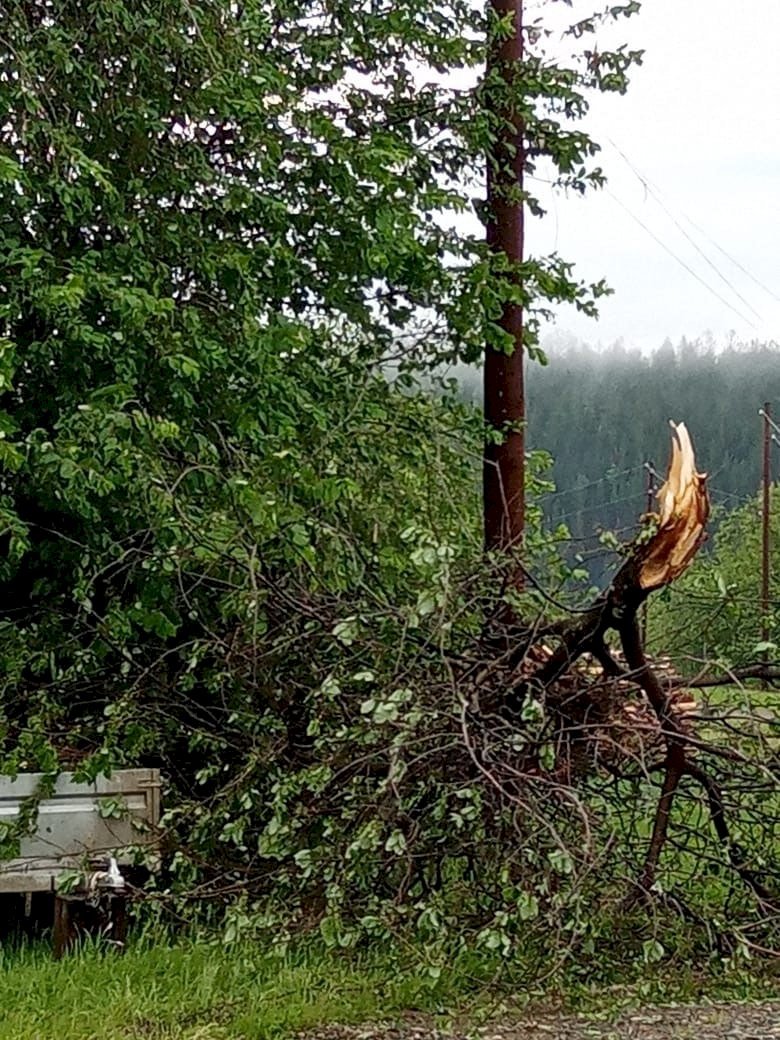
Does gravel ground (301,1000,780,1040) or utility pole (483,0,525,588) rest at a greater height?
utility pole (483,0,525,588)

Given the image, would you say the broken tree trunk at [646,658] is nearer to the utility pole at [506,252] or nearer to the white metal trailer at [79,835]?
the white metal trailer at [79,835]

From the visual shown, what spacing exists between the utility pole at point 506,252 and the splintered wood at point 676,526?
3.37 meters

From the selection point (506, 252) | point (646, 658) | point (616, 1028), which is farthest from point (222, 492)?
point (506, 252)

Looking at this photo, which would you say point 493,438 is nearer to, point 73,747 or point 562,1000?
point 73,747

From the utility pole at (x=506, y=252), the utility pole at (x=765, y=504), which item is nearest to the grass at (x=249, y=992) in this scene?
the utility pole at (x=765, y=504)

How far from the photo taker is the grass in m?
4.26

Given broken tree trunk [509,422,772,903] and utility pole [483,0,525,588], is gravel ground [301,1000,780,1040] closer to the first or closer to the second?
broken tree trunk [509,422,772,903]

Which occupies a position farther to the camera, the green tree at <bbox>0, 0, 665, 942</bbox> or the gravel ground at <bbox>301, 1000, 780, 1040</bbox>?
the green tree at <bbox>0, 0, 665, 942</bbox>

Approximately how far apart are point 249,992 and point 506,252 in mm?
5356

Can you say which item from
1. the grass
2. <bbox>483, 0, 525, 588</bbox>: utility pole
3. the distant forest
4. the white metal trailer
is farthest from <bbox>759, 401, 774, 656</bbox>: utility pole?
the white metal trailer

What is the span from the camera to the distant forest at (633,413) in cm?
962

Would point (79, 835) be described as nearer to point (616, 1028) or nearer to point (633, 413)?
point (616, 1028)

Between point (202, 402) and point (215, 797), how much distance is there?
1970mm

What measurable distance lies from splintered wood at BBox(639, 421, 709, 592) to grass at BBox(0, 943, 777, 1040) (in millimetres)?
1554
